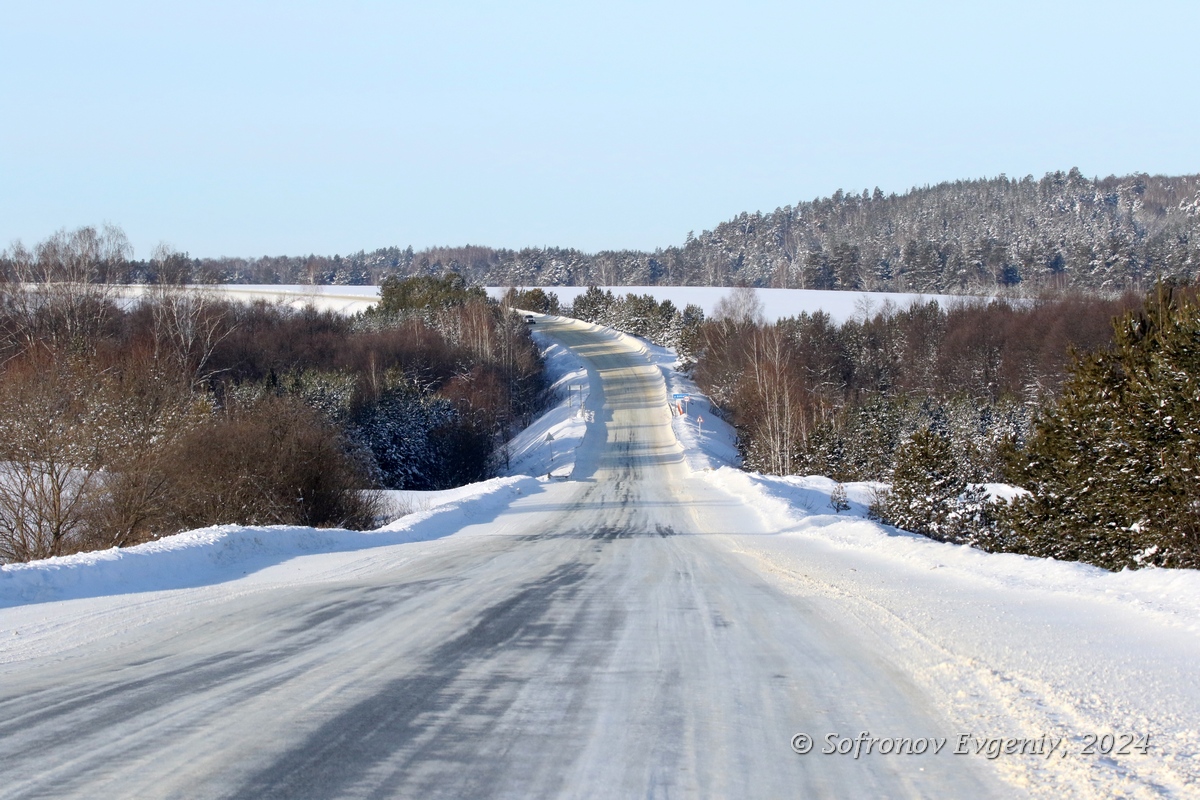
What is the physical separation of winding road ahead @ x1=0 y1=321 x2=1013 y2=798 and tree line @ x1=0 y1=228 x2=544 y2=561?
1069cm

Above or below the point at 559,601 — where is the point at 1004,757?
above

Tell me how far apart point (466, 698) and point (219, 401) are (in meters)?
51.2

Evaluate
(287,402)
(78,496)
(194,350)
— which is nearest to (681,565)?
(78,496)

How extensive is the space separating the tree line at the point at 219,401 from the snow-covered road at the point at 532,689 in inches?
407

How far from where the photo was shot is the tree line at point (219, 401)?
65.7 ft

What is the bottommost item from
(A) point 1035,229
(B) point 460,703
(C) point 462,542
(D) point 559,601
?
(C) point 462,542

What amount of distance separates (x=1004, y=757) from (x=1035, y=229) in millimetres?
188401

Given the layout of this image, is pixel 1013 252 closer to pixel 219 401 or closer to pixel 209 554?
pixel 219 401

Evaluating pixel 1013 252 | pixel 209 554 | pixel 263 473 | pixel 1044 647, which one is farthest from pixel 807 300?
pixel 1044 647

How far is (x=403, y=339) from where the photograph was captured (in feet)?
253

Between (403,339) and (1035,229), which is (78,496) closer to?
(403,339)

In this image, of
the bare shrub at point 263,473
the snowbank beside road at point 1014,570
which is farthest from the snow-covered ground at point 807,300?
the snowbank beside road at point 1014,570

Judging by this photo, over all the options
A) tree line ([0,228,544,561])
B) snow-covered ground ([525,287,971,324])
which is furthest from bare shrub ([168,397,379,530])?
snow-covered ground ([525,287,971,324])

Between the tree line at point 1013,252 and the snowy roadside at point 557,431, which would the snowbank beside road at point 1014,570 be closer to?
the snowy roadside at point 557,431
